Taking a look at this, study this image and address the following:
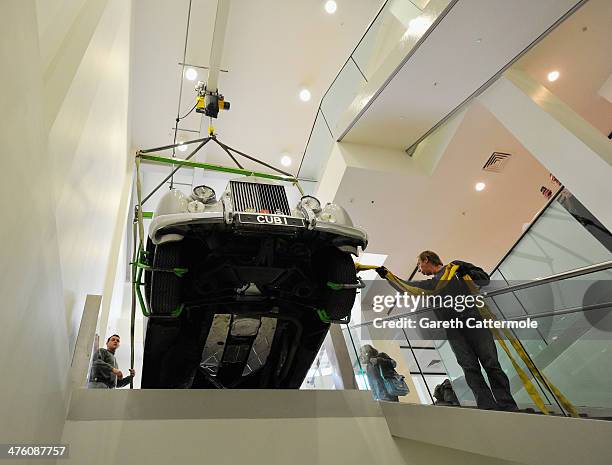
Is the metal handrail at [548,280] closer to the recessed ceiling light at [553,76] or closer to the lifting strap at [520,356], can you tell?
the lifting strap at [520,356]

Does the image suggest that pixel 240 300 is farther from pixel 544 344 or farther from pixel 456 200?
pixel 456 200

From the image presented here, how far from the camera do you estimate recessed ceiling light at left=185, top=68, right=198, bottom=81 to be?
8273 millimetres

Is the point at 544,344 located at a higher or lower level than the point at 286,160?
lower

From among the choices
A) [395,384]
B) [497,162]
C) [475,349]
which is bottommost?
[475,349]

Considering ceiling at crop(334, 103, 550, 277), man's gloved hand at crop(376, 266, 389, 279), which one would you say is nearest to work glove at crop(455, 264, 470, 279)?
man's gloved hand at crop(376, 266, 389, 279)

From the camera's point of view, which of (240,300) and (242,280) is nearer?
(242,280)

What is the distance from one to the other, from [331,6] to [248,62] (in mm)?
2269

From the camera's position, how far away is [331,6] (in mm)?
7828

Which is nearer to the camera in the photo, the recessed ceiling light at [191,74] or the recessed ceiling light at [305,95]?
the recessed ceiling light at [191,74]

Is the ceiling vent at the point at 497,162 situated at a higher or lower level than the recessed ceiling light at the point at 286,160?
lower

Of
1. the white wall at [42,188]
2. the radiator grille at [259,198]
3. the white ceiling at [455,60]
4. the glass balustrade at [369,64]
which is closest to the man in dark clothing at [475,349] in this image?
the radiator grille at [259,198]

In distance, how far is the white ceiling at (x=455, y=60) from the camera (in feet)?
16.7

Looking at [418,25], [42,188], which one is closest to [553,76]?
[418,25]

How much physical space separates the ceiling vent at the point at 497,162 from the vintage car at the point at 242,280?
6.88m
